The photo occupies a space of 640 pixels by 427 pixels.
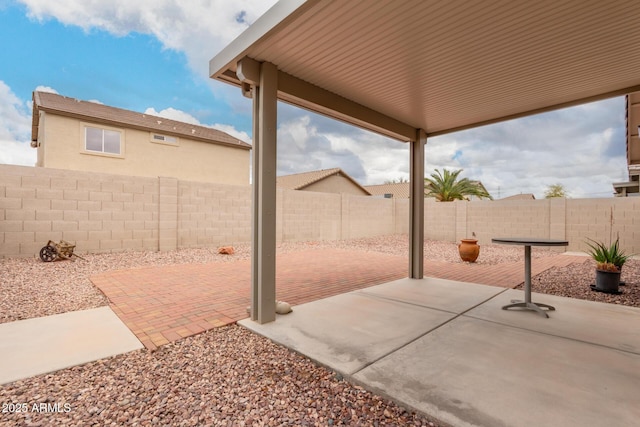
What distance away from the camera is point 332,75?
11.1ft

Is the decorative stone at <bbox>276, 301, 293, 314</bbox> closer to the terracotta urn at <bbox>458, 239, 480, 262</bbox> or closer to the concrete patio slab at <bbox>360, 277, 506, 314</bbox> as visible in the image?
the concrete patio slab at <bbox>360, 277, 506, 314</bbox>

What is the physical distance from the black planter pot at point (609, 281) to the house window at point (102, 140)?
15.5 m

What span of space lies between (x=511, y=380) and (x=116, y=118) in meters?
15.2

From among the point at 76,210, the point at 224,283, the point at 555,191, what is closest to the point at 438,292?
the point at 224,283

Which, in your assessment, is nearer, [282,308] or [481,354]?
[481,354]

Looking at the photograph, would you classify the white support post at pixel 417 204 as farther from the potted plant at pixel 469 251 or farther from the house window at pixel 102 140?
the house window at pixel 102 140

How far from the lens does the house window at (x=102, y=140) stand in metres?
11.9

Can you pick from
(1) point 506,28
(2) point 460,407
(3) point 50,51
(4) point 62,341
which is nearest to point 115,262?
(4) point 62,341

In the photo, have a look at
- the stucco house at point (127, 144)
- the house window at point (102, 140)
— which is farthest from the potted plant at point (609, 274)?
the house window at point (102, 140)

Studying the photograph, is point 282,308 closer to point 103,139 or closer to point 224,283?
point 224,283

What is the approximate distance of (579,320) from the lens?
130 inches

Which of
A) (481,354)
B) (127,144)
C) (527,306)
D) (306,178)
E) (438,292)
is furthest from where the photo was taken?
(306,178)

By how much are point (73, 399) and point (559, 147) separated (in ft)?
104

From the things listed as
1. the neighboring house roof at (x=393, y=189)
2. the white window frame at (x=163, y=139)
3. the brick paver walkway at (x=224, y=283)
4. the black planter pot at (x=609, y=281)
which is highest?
the white window frame at (x=163, y=139)
